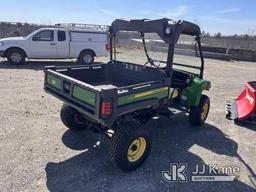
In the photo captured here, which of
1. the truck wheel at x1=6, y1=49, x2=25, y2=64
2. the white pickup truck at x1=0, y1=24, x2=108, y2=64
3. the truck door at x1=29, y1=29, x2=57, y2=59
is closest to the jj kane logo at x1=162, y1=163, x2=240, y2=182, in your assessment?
the white pickup truck at x1=0, y1=24, x2=108, y2=64

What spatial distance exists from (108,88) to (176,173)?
1870 millimetres

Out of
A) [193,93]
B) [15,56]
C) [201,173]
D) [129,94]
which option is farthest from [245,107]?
[15,56]

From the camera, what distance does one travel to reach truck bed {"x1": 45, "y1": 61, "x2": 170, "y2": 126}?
3.75 meters

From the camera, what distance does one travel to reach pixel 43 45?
13.3 metres

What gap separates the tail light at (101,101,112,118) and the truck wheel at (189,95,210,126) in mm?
2832

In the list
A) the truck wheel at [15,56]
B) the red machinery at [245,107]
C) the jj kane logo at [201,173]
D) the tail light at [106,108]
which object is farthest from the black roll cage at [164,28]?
the truck wheel at [15,56]

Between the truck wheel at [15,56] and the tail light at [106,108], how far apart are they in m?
10.7

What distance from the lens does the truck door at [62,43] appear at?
1358 centimetres

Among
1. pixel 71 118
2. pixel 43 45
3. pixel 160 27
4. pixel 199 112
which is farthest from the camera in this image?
pixel 43 45

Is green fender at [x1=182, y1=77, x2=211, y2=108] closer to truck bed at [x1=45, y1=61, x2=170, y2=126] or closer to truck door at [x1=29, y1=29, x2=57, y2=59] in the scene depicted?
truck bed at [x1=45, y1=61, x2=170, y2=126]

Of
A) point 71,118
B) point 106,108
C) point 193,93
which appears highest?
point 106,108

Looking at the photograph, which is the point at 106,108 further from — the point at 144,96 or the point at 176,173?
the point at 176,173

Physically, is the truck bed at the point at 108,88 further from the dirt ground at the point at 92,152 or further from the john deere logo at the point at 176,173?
the john deere logo at the point at 176,173

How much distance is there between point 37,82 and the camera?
9.68 meters
